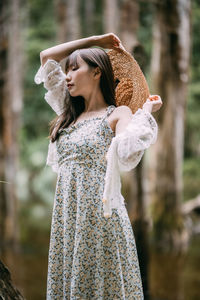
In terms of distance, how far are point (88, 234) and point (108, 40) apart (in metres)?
1.09

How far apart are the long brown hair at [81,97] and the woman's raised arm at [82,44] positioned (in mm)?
53

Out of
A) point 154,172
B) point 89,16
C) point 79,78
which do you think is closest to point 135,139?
point 79,78

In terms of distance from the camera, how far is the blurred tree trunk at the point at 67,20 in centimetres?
1230

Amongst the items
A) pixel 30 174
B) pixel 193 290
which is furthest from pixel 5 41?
pixel 30 174

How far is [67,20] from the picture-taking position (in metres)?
12.9

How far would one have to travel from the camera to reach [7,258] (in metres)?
10.1

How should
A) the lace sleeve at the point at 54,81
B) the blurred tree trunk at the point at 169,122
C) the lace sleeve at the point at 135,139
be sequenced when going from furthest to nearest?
the blurred tree trunk at the point at 169,122, the lace sleeve at the point at 54,81, the lace sleeve at the point at 135,139

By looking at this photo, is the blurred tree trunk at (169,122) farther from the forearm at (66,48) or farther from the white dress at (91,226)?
the white dress at (91,226)

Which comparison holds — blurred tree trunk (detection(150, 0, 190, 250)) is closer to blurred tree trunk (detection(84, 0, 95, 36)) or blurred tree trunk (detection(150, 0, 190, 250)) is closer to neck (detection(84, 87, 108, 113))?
neck (detection(84, 87, 108, 113))

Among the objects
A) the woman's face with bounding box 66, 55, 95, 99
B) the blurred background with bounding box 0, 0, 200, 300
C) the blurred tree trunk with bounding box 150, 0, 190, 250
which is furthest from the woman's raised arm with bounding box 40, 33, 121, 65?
the blurred tree trunk with bounding box 150, 0, 190, 250

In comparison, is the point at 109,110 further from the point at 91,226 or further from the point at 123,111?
the point at 91,226

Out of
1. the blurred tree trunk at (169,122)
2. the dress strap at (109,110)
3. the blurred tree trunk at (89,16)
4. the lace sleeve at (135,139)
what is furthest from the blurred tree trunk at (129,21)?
the blurred tree trunk at (89,16)

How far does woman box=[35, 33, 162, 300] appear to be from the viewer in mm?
2408

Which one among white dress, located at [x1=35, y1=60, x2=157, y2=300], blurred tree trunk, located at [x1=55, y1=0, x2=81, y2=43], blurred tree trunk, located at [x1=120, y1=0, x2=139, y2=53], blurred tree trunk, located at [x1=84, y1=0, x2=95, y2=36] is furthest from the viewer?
blurred tree trunk, located at [x1=84, y1=0, x2=95, y2=36]
